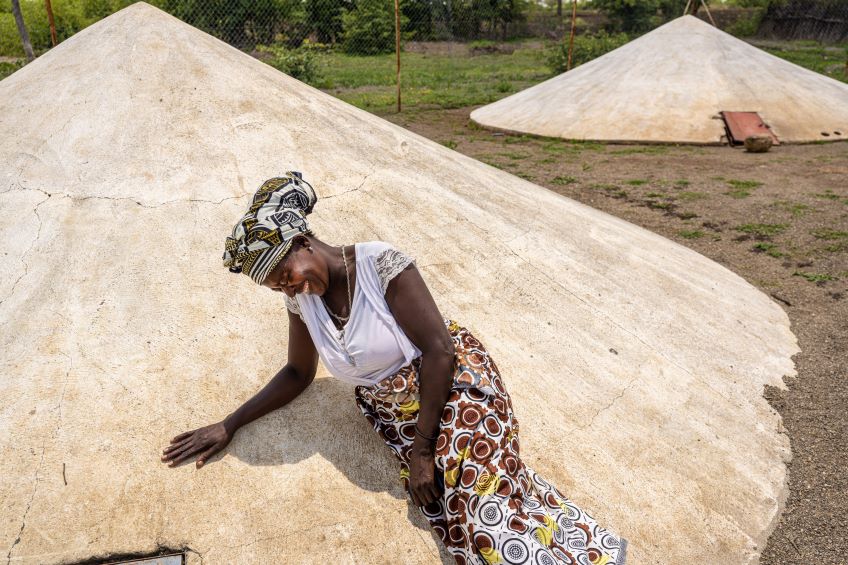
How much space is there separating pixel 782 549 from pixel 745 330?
165cm

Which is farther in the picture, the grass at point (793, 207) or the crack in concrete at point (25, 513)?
the grass at point (793, 207)

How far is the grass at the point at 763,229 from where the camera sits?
5.92 metres

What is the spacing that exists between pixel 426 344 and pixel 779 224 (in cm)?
573

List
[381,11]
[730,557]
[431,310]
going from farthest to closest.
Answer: [381,11], [730,557], [431,310]

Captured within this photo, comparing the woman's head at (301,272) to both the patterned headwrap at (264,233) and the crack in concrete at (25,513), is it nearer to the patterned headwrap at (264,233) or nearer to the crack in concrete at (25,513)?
the patterned headwrap at (264,233)

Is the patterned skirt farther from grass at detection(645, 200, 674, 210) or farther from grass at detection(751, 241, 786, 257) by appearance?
grass at detection(645, 200, 674, 210)

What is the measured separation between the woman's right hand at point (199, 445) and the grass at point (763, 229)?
18.0 feet

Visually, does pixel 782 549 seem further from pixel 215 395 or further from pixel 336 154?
pixel 336 154

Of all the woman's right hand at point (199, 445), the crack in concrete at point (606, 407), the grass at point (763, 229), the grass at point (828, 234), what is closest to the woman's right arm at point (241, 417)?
the woman's right hand at point (199, 445)

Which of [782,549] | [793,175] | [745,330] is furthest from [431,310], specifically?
[793,175]

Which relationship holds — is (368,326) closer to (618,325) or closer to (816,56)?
(618,325)

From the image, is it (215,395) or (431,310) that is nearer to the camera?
(431,310)

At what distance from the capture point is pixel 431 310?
183 centimetres

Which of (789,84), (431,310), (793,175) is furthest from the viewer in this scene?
(789,84)
